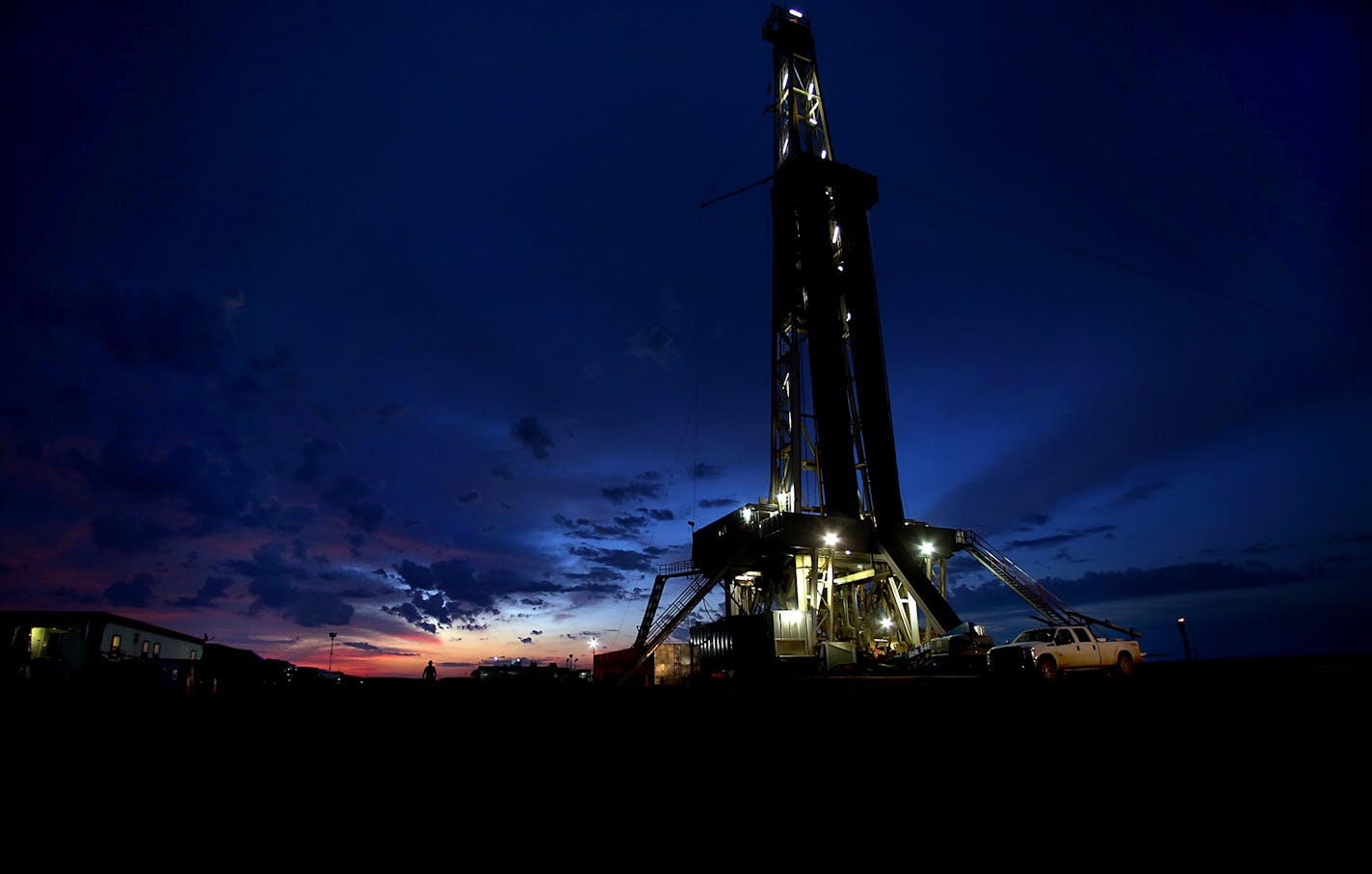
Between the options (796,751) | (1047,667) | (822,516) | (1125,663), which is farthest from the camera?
(822,516)

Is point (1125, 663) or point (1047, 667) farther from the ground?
point (1047, 667)

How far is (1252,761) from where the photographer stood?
17.0 feet

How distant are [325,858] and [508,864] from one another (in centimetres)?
102

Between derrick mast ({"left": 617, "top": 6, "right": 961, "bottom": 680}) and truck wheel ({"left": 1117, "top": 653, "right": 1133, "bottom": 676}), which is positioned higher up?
derrick mast ({"left": 617, "top": 6, "right": 961, "bottom": 680})

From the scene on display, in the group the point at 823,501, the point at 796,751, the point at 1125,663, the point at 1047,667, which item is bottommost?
the point at 1125,663

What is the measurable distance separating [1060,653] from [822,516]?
2039 cm

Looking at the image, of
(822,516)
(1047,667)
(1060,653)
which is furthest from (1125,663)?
(822,516)

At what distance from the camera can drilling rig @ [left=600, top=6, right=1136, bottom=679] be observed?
35344 mm

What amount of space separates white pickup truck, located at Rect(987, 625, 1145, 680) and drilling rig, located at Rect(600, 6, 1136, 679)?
26.4ft

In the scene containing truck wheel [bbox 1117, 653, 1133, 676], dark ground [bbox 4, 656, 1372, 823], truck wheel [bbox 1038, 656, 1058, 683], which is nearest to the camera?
dark ground [bbox 4, 656, 1372, 823]

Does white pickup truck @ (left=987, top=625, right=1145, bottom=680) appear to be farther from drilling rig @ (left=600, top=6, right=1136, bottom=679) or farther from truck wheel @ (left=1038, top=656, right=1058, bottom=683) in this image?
drilling rig @ (left=600, top=6, right=1136, bottom=679)

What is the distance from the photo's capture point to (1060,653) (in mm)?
19547

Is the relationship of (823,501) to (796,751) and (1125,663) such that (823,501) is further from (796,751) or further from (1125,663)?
(796,751)

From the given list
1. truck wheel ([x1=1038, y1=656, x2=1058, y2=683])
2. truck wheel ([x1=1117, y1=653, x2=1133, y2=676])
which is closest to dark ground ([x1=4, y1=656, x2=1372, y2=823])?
truck wheel ([x1=1038, y1=656, x2=1058, y2=683])
